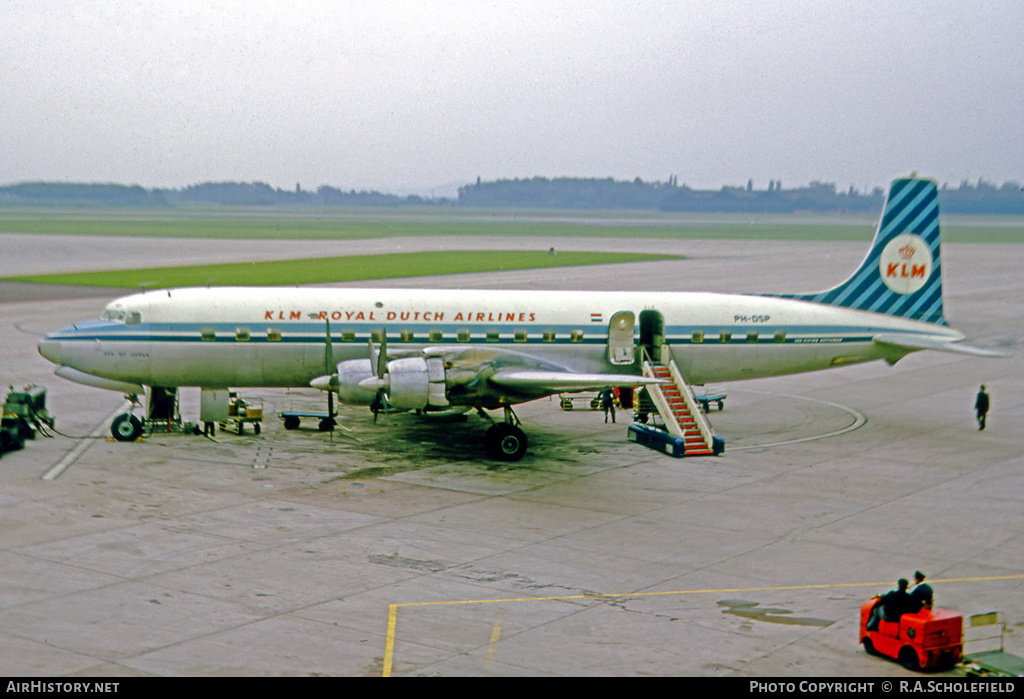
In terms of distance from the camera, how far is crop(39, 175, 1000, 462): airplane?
2789 centimetres

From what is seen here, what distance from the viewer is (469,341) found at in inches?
1213

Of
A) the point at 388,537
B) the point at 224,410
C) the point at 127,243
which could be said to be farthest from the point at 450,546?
the point at 127,243

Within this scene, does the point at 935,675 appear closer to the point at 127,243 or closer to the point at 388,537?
the point at 388,537

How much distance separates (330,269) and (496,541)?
74291 millimetres

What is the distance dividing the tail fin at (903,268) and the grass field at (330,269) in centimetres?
4527

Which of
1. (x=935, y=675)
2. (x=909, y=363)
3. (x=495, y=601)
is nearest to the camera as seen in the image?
(x=935, y=675)

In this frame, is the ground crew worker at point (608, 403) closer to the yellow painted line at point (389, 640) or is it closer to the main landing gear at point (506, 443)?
the main landing gear at point (506, 443)

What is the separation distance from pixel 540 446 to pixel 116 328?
504 inches

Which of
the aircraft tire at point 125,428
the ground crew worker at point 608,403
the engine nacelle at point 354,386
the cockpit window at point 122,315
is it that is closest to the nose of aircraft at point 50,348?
the cockpit window at point 122,315

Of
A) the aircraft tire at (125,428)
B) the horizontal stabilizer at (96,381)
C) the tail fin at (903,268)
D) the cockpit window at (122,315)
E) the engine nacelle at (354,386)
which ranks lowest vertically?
the aircraft tire at (125,428)

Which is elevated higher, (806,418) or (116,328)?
(116,328)

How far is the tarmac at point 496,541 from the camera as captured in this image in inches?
597

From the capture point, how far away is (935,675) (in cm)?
1449

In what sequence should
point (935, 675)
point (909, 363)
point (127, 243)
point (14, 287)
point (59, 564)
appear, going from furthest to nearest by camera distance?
1. point (127, 243)
2. point (14, 287)
3. point (909, 363)
4. point (59, 564)
5. point (935, 675)
